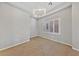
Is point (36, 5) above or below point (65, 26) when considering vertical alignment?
above

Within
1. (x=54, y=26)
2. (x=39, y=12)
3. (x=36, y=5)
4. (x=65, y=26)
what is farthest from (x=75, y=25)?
(x=36, y=5)

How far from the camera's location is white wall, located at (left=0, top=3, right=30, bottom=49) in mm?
1970

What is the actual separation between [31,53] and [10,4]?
984 millimetres

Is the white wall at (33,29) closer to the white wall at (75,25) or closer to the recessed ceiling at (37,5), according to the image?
the recessed ceiling at (37,5)

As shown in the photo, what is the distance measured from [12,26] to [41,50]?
2.33 ft

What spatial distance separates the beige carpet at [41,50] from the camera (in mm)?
1968

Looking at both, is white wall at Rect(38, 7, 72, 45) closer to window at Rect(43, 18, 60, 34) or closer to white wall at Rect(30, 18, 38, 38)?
window at Rect(43, 18, 60, 34)

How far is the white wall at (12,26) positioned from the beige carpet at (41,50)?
13cm

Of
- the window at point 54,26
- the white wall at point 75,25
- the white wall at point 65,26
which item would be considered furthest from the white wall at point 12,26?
the white wall at point 75,25

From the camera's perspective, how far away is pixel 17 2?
2.00 m

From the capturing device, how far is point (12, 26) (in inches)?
80.0

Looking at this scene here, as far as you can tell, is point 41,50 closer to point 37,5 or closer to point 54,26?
point 54,26

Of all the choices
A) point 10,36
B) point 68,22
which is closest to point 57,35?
point 68,22

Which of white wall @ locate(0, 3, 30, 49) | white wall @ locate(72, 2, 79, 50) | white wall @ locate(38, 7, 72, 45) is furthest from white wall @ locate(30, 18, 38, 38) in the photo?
white wall @ locate(72, 2, 79, 50)
